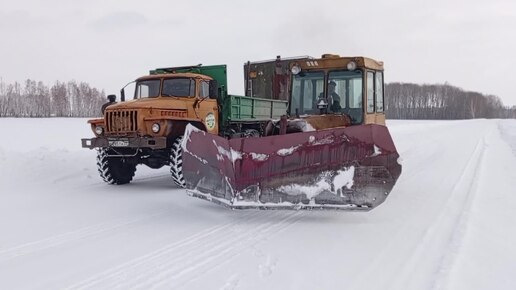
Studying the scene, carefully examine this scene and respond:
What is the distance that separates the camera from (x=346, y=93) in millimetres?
7656

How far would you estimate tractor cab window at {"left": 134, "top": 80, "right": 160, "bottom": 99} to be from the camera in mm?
9562

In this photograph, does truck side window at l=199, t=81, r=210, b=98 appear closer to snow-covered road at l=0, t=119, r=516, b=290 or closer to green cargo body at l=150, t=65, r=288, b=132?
green cargo body at l=150, t=65, r=288, b=132

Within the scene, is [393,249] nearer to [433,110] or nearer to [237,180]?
[237,180]

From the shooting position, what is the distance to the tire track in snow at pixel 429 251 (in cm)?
348

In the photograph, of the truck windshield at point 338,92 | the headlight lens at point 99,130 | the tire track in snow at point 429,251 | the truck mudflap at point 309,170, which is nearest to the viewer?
the tire track in snow at point 429,251

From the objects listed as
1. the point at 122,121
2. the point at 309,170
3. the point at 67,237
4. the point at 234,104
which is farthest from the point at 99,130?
the point at 309,170

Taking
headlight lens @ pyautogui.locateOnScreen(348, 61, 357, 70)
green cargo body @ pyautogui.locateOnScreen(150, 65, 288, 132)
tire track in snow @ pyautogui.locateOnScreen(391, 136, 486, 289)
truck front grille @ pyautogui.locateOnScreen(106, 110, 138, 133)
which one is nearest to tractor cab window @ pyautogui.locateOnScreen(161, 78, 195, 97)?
green cargo body @ pyautogui.locateOnScreen(150, 65, 288, 132)

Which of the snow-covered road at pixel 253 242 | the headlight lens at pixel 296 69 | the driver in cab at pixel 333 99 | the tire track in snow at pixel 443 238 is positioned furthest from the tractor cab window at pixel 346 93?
the tire track in snow at pixel 443 238

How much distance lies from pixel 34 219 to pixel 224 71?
6473 millimetres

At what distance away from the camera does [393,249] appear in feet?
14.1

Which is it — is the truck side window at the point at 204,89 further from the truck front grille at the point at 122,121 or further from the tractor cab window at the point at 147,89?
the truck front grille at the point at 122,121

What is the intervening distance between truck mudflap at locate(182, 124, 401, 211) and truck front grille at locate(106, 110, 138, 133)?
311cm

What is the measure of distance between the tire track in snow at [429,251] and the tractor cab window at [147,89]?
6108 millimetres

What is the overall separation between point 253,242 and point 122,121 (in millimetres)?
4862
